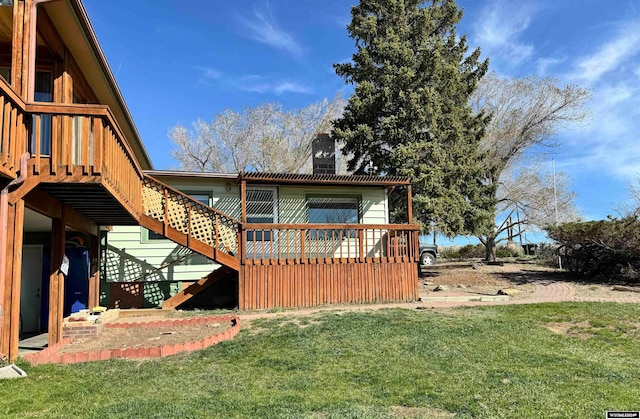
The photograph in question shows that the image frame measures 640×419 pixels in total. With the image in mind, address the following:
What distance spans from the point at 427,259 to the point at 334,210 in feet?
33.5

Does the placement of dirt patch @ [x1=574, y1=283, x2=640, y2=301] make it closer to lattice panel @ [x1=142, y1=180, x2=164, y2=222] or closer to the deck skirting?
the deck skirting

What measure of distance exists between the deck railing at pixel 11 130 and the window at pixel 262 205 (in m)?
7.18

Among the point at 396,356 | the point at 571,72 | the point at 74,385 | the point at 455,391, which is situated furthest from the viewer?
the point at 571,72

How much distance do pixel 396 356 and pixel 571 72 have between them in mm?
20762

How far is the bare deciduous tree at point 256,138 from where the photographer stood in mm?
27734

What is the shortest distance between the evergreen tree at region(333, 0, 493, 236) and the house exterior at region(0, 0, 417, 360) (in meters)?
3.08

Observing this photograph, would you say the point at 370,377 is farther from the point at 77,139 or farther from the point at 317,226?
the point at 317,226

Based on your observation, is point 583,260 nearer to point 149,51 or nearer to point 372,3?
point 372,3

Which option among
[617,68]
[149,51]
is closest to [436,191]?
[617,68]

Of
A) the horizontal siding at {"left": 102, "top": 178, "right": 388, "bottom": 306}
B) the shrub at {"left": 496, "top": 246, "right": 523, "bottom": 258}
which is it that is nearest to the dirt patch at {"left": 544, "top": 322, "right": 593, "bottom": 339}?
the horizontal siding at {"left": 102, "top": 178, "right": 388, "bottom": 306}

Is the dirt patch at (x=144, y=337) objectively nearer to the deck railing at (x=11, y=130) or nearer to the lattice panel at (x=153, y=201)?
the lattice panel at (x=153, y=201)

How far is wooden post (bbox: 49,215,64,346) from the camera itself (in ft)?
20.4

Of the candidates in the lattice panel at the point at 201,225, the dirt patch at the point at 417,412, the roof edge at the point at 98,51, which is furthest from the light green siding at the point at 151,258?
the dirt patch at the point at 417,412

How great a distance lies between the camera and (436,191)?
14.9 meters
